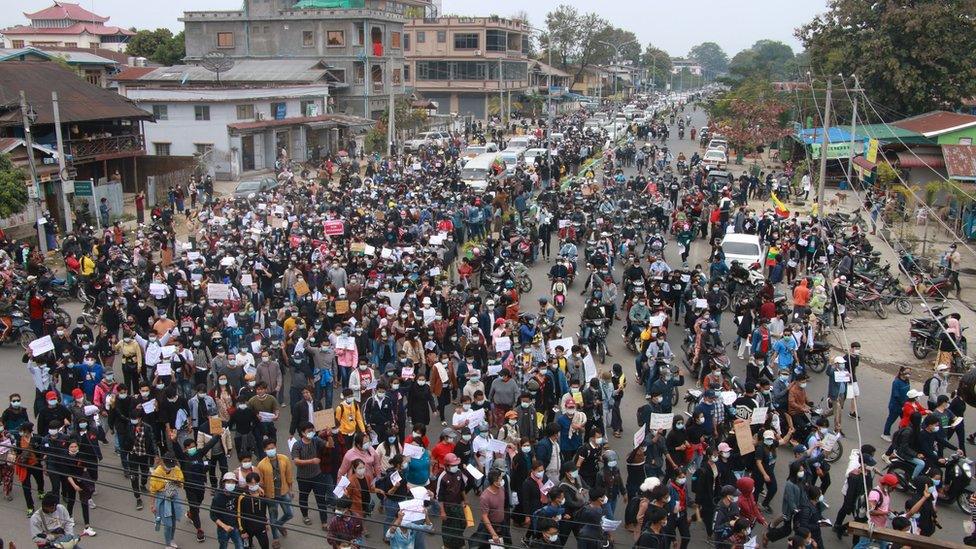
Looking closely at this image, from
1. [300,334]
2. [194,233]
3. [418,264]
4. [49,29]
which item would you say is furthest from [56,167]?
[49,29]

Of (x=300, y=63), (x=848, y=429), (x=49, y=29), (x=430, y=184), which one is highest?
(x=49, y=29)

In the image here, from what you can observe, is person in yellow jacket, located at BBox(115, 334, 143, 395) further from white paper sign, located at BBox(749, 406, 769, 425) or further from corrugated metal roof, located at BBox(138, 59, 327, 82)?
corrugated metal roof, located at BBox(138, 59, 327, 82)

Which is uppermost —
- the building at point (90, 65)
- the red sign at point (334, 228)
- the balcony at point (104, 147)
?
the building at point (90, 65)

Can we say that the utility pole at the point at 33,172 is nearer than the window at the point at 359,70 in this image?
Yes

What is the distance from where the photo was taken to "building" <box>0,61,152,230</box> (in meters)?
30.0

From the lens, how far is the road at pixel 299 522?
10.7m

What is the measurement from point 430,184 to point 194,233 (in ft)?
31.0

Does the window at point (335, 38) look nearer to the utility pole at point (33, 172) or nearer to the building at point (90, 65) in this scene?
the building at point (90, 65)

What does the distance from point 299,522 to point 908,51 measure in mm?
42173

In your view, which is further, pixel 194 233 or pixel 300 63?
pixel 300 63

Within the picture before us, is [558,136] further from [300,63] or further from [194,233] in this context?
[194,233]

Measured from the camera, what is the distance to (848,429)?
14.3 meters

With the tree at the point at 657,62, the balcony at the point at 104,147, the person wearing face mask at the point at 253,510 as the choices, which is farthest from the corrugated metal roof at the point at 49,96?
the tree at the point at 657,62

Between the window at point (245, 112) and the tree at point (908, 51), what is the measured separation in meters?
30.3
